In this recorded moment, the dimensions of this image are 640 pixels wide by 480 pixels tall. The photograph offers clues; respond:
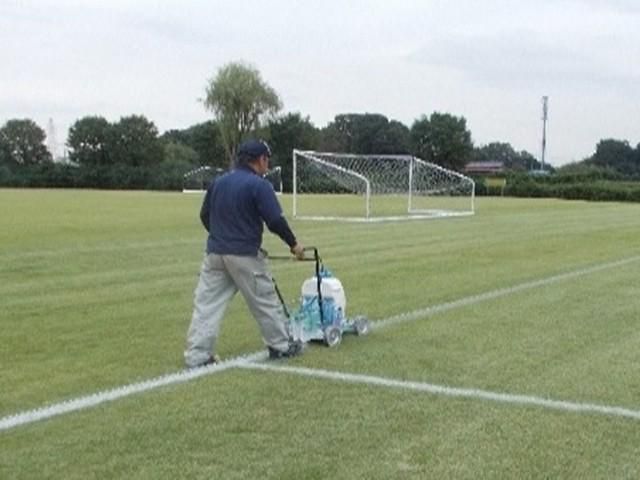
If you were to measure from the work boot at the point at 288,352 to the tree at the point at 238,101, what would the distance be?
87.6m

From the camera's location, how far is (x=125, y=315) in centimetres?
1073

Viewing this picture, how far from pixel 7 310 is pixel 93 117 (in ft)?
327

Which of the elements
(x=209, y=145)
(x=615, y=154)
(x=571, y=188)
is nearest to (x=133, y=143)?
(x=209, y=145)

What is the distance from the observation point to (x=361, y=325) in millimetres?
9469

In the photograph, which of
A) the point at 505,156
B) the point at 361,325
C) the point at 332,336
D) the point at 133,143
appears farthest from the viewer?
the point at 505,156

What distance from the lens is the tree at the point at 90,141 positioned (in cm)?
10594

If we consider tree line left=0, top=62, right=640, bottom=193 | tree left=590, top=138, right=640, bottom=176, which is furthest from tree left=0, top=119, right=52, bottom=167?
tree left=590, top=138, right=640, bottom=176

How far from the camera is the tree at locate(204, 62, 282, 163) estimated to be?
95.6 metres

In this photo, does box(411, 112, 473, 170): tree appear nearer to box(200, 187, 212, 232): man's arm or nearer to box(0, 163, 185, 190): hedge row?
box(0, 163, 185, 190): hedge row

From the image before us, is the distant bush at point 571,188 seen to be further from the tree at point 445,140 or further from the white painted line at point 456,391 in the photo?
the white painted line at point 456,391

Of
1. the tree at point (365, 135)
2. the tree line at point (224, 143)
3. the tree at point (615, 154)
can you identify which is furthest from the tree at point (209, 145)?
the tree at point (615, 154)

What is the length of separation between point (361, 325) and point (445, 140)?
100820mm

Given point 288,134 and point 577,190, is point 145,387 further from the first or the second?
point 288,134

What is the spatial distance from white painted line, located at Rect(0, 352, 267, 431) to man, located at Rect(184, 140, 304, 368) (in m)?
0.20
